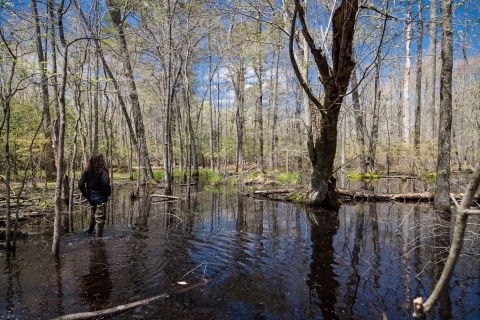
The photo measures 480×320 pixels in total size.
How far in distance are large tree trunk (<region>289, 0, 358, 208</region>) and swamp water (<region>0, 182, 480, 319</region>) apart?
1978 millimetres

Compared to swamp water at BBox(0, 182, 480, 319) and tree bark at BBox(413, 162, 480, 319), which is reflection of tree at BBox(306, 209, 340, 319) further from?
tree bark at BBox(413, 162, 480, 319)

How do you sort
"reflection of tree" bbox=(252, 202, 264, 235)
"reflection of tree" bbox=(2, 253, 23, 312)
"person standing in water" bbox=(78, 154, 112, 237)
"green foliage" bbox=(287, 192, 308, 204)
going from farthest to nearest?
"green foliage" bbox=(287, 192, 308, 204), "reflection of tree" bbox=(252, 202, 264, 235), "person standing in water" bbox=(78, 154, 112, 237), "reflection of tree" bbox=(2, 253, 23, 312)

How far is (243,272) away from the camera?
430cm

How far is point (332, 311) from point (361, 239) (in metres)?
3.28

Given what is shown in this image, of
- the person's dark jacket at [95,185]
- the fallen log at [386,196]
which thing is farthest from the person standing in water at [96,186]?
the fallen log at [386,196]

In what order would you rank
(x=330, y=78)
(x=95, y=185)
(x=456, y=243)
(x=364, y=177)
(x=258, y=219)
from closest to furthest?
(x=456, y=243) < (x=95, y=185) < (x=330, y=78) < (x=258, y=219) < (x=364, y=177)

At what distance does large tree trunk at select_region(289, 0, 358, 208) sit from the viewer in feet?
18.3

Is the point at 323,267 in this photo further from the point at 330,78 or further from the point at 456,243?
the point at 330,78

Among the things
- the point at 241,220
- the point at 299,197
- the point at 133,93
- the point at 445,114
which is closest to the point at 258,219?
the point at 241,220

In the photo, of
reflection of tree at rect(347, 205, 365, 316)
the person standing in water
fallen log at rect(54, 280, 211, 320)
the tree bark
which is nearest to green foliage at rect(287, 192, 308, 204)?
reflection of tree at rect(347, 205, 365, 316)

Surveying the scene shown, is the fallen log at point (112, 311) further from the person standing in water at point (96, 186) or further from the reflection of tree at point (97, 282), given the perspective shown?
the person standing in water at point (96, 186)

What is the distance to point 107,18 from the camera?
15.9 m

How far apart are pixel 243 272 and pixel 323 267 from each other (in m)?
1.32

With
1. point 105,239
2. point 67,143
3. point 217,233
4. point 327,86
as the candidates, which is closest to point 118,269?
point 105,239
